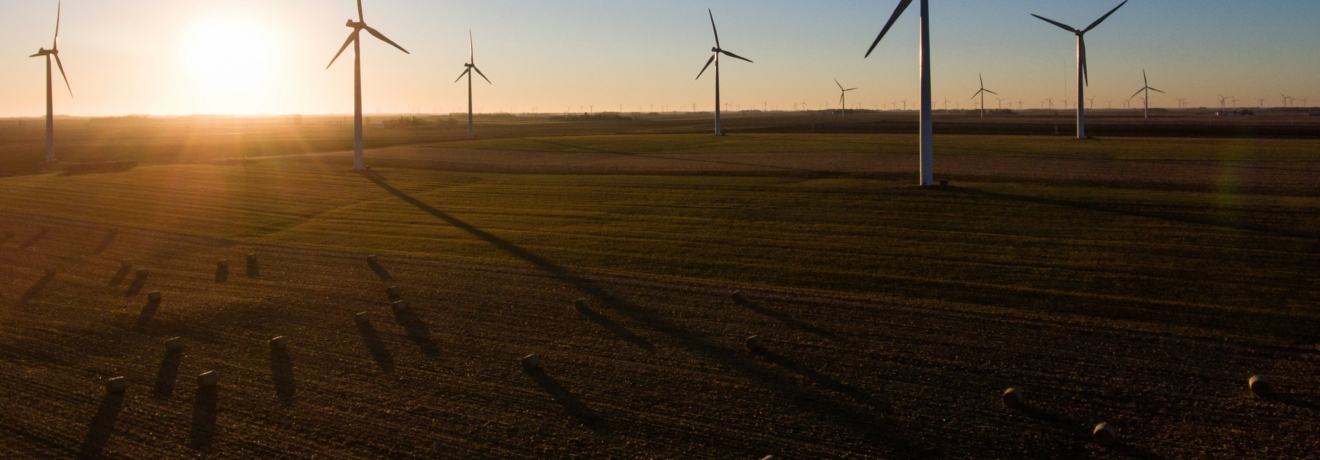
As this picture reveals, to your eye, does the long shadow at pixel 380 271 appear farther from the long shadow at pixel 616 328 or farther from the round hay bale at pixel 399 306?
the long shadow at pixel 616 328

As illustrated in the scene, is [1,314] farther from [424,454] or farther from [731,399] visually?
[731,399]

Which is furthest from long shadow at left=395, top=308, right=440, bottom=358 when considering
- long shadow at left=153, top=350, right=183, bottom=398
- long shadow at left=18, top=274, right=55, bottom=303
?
long shadow at left=18, top=274, right=55, bottom=303

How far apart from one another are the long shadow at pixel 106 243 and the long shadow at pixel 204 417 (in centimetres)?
1536

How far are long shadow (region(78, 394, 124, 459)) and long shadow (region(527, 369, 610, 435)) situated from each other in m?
5.29

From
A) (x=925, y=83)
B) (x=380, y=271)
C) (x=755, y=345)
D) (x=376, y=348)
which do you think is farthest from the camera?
(x=925, y=83)

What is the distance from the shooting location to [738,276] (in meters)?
18.8

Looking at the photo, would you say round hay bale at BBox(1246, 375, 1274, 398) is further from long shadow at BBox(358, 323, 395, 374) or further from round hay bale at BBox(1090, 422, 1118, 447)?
long shadow at BBox(358, 323, 395, 374)

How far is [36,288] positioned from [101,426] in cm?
1104

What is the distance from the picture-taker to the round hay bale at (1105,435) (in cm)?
934

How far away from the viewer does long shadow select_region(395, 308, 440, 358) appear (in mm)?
13367

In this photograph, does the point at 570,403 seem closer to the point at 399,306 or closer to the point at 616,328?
the point at 616,328

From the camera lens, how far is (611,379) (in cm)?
1185

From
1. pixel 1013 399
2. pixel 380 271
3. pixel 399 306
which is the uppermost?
pixel 380 271

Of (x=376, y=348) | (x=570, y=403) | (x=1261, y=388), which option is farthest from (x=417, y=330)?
(x=1261, y=388)
